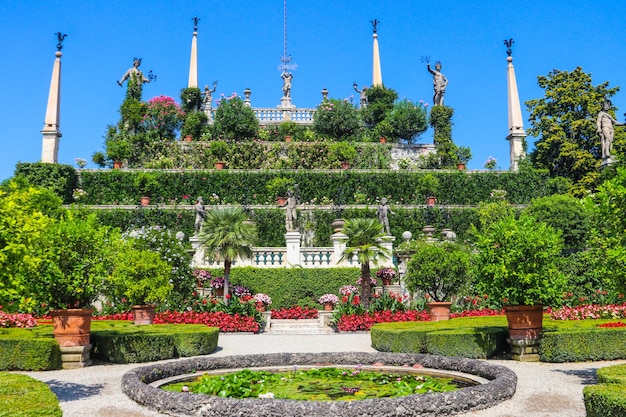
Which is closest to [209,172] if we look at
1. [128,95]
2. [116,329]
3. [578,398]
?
[128,95]

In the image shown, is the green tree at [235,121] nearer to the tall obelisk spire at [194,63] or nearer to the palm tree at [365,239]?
the tall obelisk spire at [194,63]

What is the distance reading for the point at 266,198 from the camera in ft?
109

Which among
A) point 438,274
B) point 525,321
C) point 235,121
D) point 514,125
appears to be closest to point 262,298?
point 438,274

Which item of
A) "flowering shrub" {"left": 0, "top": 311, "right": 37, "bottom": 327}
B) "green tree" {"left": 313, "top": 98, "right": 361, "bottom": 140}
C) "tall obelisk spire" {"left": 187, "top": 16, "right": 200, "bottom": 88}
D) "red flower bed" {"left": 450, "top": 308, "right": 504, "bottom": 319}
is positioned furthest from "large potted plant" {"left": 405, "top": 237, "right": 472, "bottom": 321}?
"tall obelisk spire" {"left": 187, "top": 16, "right": 200, "bottom": 88}

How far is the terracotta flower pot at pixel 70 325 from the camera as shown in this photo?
11.1 metres

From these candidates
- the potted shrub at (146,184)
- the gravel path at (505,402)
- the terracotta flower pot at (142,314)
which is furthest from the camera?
the potted shrub at (146,184)

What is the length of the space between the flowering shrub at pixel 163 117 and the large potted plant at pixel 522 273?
107 feet

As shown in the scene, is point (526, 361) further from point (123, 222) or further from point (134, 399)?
point (123, 222)

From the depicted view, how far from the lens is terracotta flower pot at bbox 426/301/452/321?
651 inches

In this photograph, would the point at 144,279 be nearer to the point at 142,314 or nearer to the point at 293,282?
the point at 142,314

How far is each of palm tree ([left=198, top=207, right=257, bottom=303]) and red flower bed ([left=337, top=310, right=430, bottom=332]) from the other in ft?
14.0

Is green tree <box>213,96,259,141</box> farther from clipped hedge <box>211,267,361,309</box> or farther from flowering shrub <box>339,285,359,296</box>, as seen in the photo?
flowering shrub <box>339,285,359,296</box>

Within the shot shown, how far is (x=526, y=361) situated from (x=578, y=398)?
3.75 meters

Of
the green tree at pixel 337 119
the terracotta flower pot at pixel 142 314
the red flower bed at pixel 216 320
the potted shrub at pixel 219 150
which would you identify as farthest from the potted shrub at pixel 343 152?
the terracotta flower pot at pixel 142 314
